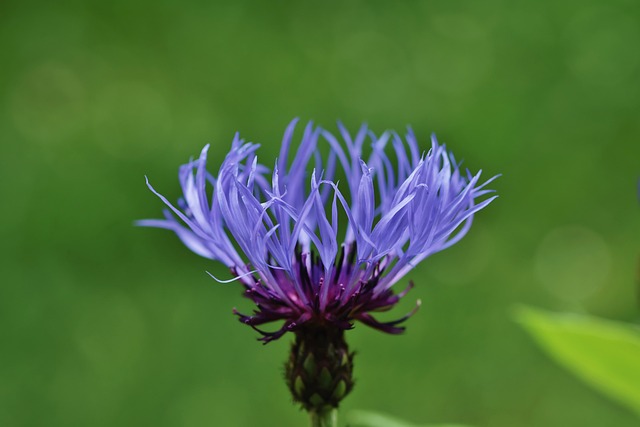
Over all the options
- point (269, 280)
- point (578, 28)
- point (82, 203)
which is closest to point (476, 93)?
point (578, 28)

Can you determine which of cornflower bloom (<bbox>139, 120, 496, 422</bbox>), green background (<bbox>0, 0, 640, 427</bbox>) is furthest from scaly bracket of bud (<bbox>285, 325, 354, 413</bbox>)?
green background (<bbox>0, 0, 640, 427</bbox>)

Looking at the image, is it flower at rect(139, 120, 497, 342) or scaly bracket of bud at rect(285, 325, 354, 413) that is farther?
scaly bracket of bud at rect(285, 325, 354, 413)

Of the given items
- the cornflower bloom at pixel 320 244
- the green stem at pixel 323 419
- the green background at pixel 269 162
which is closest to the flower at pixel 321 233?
the cornflower bloom at pixel 320 244

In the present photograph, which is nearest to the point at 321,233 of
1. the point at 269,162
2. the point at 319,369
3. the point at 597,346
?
the point at 319,369

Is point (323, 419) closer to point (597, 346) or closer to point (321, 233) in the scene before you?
point (321, 233)

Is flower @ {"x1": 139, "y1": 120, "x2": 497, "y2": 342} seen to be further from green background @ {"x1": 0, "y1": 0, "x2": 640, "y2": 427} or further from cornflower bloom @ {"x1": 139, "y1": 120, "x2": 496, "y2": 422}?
green background @ {"x1": 0, "y1": 0, "x2": 640, "y2": 427}

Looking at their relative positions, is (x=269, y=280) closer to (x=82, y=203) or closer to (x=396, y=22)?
(x=82, y=203)
